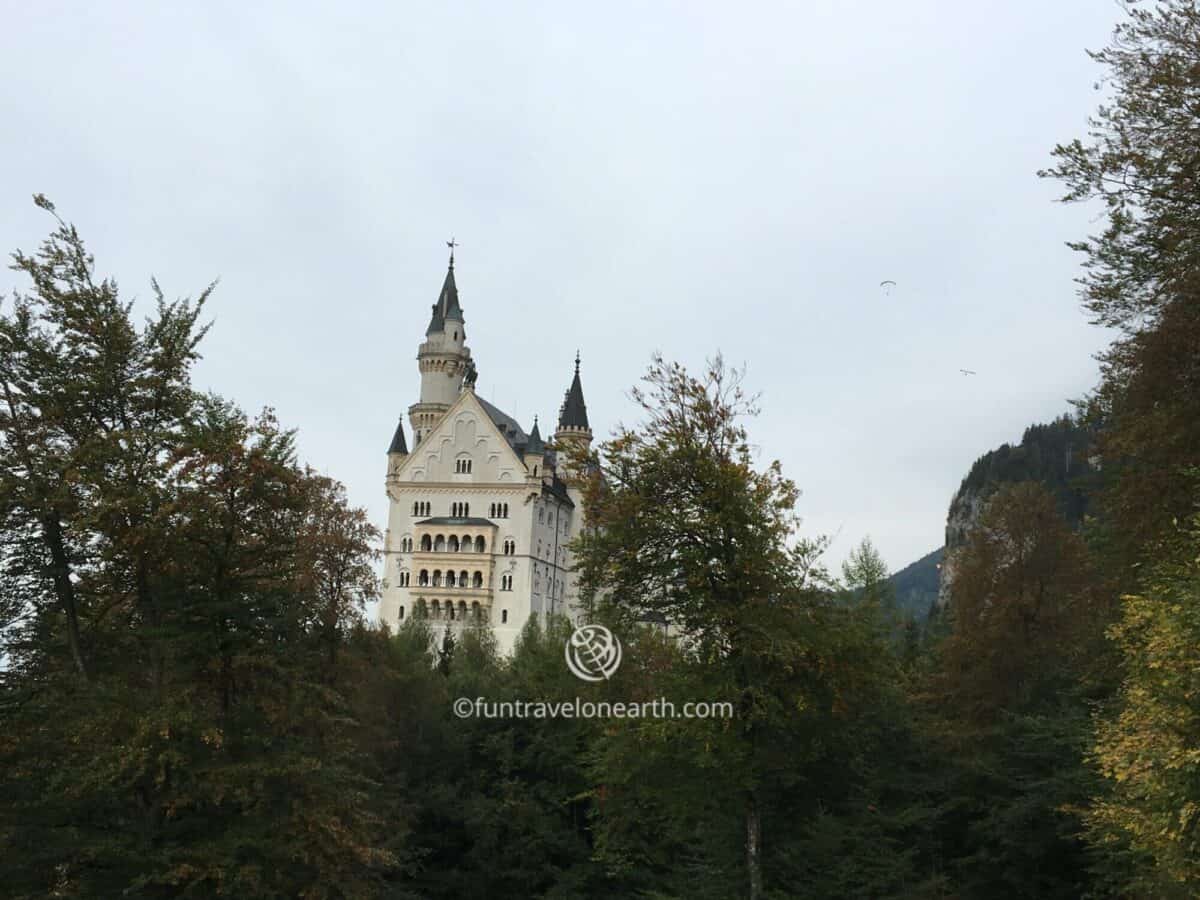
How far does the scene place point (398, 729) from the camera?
36.7 metres

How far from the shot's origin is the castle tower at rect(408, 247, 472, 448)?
86625 mm

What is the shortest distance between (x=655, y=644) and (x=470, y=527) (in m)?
57.6

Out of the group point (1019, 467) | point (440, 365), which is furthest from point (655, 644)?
point (1019, 467)

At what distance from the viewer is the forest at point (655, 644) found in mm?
16312

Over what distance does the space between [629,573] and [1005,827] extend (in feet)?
41.4

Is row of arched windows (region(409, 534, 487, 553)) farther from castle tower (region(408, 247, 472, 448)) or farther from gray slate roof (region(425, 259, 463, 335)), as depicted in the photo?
gray slate roof (region(425, 259, 463, 335))

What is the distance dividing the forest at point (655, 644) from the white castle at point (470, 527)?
49.3 m

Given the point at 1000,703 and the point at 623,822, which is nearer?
the point at 623,822

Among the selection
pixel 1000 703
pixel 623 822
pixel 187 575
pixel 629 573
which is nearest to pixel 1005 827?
pixel 1000 703

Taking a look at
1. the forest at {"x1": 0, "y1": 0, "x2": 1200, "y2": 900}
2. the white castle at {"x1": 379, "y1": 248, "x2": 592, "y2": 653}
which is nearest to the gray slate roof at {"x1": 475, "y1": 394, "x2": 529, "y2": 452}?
the white castle at {"x1": 379, "y1": 248, "x2": 592, "y2": 653}

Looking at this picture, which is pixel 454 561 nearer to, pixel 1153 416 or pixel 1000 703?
pixel 1000 703

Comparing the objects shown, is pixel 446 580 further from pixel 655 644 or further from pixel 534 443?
pixel 655 644

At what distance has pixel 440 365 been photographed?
87188 millimetres

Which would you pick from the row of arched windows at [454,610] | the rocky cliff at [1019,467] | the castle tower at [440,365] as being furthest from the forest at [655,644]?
the rocky cliff at [1019,467]
